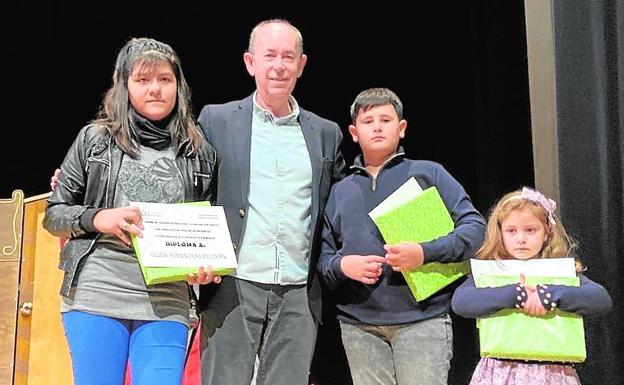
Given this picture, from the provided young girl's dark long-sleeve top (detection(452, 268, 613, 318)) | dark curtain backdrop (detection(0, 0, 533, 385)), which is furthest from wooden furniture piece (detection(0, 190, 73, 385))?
young girl's dark long-sleeve top (detection(452, 268, 613, 318))

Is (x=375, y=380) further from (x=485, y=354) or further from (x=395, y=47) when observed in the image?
(x=395, y=47)

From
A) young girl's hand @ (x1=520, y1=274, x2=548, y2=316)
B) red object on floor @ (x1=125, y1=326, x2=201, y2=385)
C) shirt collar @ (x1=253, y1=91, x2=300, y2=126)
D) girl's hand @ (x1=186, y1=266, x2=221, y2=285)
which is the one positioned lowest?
red object on floor @ (x1=125, y1=326, x2=201, y2=385)

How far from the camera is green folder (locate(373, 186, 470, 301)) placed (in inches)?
80.3

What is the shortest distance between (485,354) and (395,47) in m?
2.05

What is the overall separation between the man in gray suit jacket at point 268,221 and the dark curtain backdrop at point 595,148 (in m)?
0.85

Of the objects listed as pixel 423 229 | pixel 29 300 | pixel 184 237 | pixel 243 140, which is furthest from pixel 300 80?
pixel 184 237

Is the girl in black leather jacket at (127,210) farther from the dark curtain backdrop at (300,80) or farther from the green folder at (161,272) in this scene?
the dark curtain backdrop at (300,80)

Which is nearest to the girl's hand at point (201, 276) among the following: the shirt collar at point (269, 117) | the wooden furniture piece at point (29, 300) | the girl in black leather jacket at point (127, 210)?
the girl in black leather jacket at point (127, 210)

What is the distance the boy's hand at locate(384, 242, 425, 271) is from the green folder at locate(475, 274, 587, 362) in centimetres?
18

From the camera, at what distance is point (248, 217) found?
6.75 ft

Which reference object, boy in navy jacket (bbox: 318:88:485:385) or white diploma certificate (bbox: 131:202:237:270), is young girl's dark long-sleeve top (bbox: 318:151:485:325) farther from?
white diploma certificate (bbox: 131:202:237:270)

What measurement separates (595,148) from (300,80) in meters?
1.68

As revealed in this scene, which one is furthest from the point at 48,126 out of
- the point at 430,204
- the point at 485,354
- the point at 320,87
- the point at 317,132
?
the point at 485,354

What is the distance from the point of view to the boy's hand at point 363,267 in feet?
6.58
